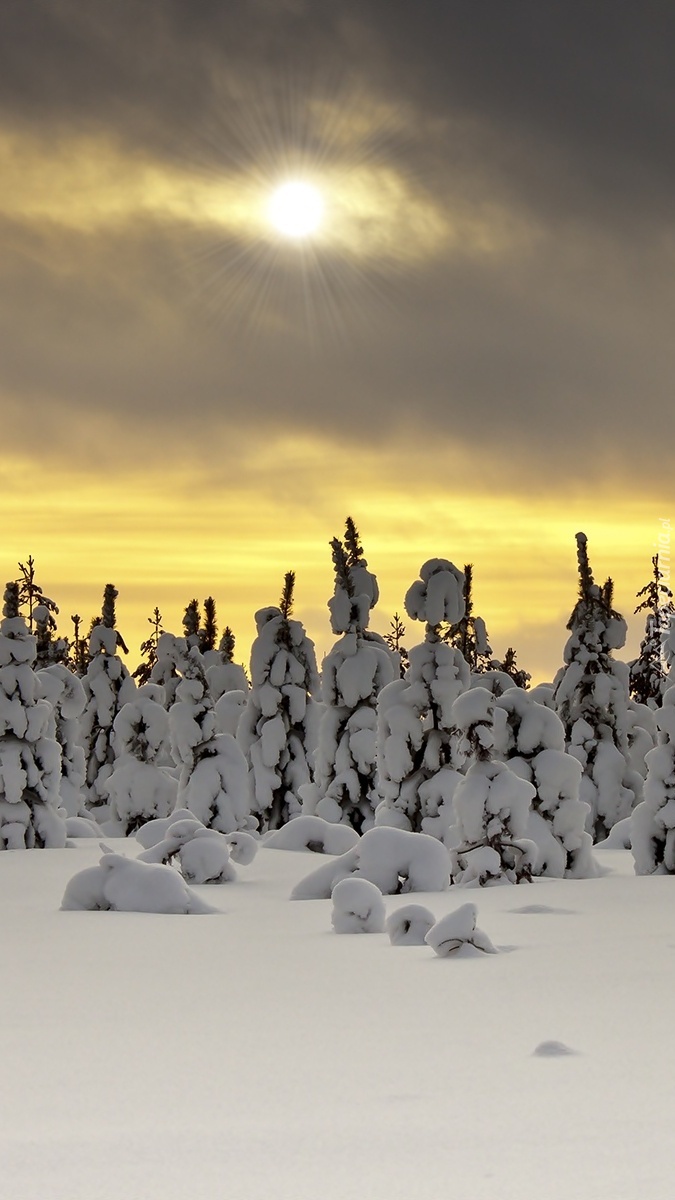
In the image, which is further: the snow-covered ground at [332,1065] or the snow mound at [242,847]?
the snow mound at [242,847]

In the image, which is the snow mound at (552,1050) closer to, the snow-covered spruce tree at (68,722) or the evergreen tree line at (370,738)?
the evergreen tree line at (370,738)

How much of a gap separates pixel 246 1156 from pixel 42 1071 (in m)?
1.73

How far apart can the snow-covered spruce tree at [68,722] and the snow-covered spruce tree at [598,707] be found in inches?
531

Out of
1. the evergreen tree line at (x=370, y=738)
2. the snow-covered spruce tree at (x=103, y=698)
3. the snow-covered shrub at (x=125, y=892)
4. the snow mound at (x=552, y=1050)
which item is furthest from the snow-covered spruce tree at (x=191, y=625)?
the snow mound at (x=552, y=1050)

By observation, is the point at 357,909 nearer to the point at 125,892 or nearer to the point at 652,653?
the point at 125,892

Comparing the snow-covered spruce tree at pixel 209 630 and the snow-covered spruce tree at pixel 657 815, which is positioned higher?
the snow-covered spruce tree at pixel 209 630

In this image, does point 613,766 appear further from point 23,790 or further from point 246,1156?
point 246,1156

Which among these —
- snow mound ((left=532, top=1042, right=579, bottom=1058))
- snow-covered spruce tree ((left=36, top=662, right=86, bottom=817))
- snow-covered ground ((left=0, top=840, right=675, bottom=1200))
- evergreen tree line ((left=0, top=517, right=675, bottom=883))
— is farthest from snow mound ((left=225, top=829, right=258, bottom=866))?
snow-covered spruce tree ((left=36, top=662, right=86, bottom=817))

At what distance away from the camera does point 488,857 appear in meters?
16.0

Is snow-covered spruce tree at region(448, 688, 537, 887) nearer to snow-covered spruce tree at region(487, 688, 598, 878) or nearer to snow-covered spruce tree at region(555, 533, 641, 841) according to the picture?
snow-covered spruce tree at region(487, 688, 598, 878)

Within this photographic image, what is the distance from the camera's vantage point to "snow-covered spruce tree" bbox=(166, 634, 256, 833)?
24.9 m

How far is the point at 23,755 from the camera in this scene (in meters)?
25.0

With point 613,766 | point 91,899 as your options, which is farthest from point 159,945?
point 613,766

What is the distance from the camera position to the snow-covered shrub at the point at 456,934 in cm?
917
